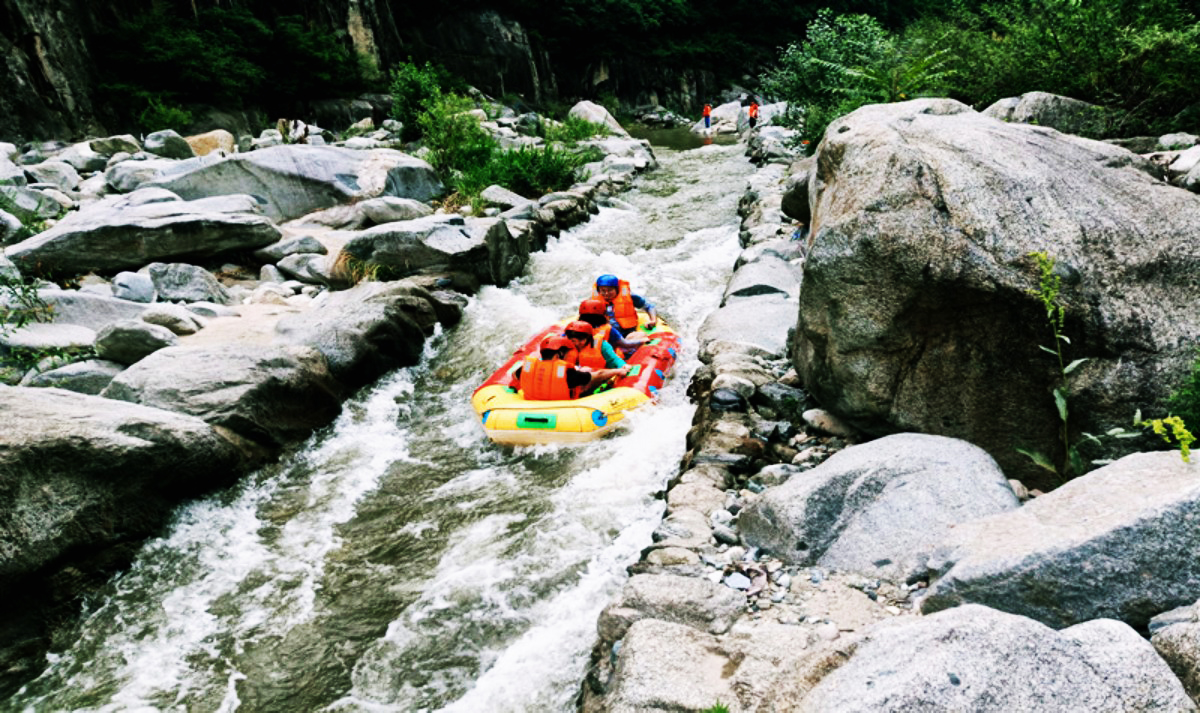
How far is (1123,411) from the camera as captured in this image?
3.61 metres

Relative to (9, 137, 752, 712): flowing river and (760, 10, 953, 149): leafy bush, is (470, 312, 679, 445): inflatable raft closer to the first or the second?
(9, 137, 752, 712): flowing river

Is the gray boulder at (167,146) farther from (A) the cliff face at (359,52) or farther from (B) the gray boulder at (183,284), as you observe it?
(B) the gray boulder at (183,284)

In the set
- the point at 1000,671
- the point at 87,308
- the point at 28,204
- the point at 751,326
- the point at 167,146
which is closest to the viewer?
the point at 1000,671

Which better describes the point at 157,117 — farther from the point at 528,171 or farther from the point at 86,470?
the point at 86,470

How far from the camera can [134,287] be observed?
7.86 m

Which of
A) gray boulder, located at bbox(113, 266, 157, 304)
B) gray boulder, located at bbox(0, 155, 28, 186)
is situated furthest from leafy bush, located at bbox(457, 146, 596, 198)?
gray boulder, located at bbox(0, 155, 28, 186)

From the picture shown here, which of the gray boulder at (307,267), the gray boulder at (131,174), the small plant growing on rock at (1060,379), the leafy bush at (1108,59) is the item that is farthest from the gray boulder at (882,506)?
the gray boulder at (131,174)

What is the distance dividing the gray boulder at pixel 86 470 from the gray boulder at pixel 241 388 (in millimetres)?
346

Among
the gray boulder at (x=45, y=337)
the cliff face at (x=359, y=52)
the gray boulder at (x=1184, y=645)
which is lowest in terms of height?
the gray boulder at (x=1184, y=645)

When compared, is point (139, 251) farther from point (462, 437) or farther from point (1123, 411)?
point (1123, 411)

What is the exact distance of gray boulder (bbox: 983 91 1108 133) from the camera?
5.97 m

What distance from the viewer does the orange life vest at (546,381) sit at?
6422 millimetres

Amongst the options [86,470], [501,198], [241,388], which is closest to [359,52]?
[501,198]

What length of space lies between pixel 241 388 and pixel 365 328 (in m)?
1.74
